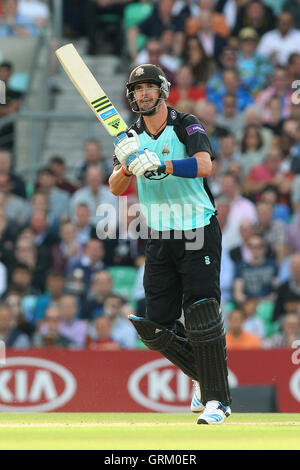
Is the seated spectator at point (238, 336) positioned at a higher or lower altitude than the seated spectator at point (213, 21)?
lower

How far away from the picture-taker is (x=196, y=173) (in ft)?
24.0

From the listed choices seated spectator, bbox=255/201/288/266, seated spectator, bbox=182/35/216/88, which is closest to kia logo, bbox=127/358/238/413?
seated spectator, bbox=255/201/288/266

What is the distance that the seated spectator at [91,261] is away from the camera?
Result: 489 inches

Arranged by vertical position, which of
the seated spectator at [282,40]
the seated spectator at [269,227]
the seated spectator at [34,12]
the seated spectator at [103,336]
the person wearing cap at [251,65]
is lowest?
the seated spectator at [103,336]

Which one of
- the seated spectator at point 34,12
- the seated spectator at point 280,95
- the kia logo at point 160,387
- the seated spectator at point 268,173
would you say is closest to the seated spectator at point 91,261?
the seated spectator at point 268,173

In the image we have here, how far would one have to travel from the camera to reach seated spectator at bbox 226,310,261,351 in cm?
1115

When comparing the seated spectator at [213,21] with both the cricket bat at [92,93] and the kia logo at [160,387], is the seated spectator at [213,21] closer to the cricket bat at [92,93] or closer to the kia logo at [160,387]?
the kia logo at [160,387]

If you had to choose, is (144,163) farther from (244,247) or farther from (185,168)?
(244,247)

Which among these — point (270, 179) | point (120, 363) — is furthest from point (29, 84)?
point (120, 363)

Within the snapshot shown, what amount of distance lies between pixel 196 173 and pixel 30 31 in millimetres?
8811

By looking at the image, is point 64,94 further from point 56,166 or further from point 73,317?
point 73,317

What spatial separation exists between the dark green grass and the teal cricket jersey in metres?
1.32

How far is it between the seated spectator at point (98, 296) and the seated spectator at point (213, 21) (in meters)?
4.19

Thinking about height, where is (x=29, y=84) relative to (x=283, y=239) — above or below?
above
